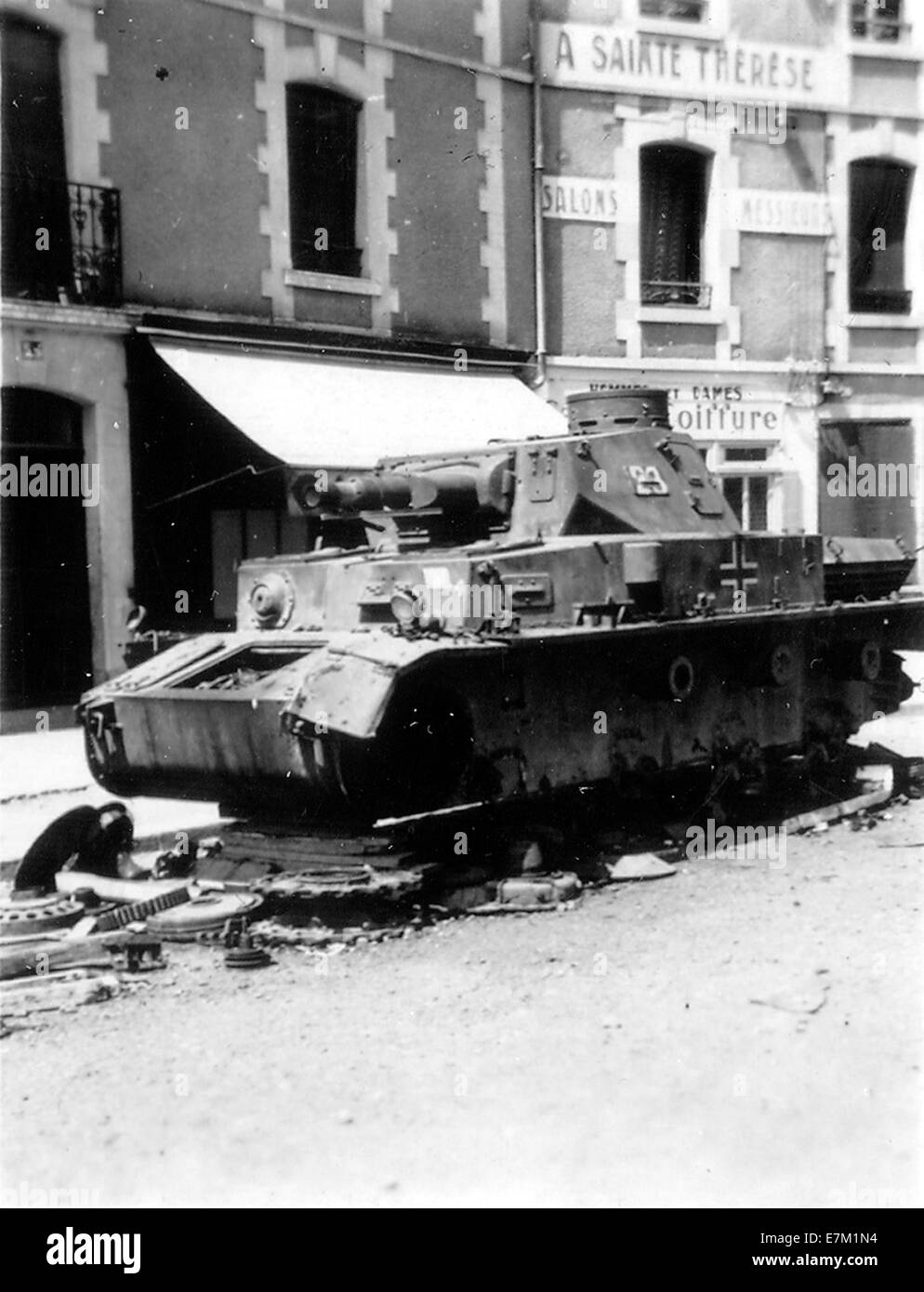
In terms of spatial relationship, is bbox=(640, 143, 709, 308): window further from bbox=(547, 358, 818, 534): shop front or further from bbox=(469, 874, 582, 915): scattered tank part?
bbox=(469, 874, 582, 915): scattered tank part

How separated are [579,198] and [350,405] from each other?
4.12 m

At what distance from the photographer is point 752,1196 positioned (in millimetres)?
4004

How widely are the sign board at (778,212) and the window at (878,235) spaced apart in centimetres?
44

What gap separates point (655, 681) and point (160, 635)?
283 cm

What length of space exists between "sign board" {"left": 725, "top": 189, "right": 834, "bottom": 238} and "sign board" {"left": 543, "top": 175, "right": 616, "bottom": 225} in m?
1.35

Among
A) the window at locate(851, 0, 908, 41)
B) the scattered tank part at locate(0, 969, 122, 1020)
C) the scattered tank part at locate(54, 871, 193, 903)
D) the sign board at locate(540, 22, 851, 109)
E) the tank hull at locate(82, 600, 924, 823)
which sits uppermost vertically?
the window at locate(851, 0, 908, 41)

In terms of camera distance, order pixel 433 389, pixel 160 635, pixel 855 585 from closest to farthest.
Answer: pixel 160 635
pixel 855 585
pixel 433 389

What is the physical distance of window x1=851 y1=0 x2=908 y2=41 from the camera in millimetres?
16328

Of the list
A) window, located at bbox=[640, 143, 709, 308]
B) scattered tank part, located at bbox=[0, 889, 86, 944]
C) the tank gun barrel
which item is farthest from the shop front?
scattered tank part, located at bbox=[0, 889, 86, 944]

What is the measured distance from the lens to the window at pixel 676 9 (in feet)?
49.4

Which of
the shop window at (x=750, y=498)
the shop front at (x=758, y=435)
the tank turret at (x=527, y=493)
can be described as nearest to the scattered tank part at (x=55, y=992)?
the tank turret at (x=527, y=493)

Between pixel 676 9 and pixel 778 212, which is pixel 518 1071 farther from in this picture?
pixel 778 212

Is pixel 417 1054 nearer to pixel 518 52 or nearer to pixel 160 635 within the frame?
pixel 160 635
